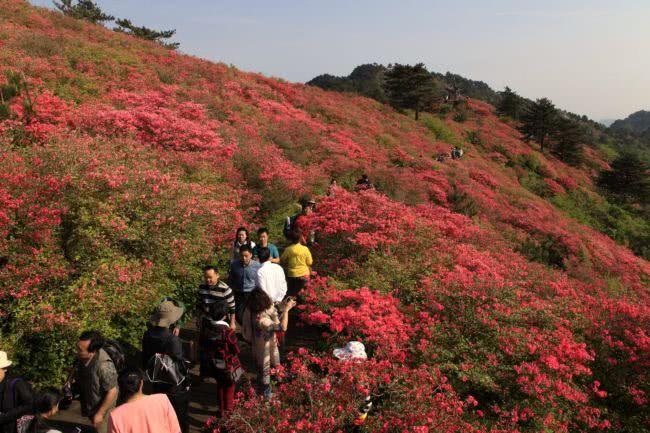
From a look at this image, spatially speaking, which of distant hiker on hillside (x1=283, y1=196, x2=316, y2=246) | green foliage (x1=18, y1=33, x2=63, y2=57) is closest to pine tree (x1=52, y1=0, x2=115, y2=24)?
green foliage (x1=18, y1=33, x2=63, y2=57)

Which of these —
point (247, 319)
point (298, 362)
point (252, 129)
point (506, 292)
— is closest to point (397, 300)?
point (506, 292)

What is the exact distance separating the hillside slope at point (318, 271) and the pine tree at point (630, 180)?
73.9 feet

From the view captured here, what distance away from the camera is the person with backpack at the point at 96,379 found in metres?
4.27

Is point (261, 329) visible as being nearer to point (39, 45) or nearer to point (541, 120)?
point (39, 45)

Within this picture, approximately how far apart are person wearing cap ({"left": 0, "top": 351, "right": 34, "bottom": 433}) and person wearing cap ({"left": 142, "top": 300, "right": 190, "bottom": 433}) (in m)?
1.10

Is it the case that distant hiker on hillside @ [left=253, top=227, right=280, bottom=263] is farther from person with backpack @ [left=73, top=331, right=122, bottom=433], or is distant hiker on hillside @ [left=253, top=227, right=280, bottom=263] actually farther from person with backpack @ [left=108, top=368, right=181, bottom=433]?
person with backpack @ [left=108, top=368, right=181, bottom=433]

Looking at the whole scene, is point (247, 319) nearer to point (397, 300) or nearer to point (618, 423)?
point (397, 300)

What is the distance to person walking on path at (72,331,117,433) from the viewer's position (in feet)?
14.0

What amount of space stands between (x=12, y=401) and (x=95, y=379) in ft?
2.42

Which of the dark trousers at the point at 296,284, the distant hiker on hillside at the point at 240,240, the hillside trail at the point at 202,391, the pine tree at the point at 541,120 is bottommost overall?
the hillside trail at the point at 202,391

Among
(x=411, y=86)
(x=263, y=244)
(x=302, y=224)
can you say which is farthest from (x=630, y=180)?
(x=263, y=244)

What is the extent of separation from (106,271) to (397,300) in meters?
5.28

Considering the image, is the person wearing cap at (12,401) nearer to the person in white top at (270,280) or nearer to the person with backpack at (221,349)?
the person with backpack at (221,349)

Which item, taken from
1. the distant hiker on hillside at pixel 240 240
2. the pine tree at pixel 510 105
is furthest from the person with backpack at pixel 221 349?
the pine tree at pixel 510 105
